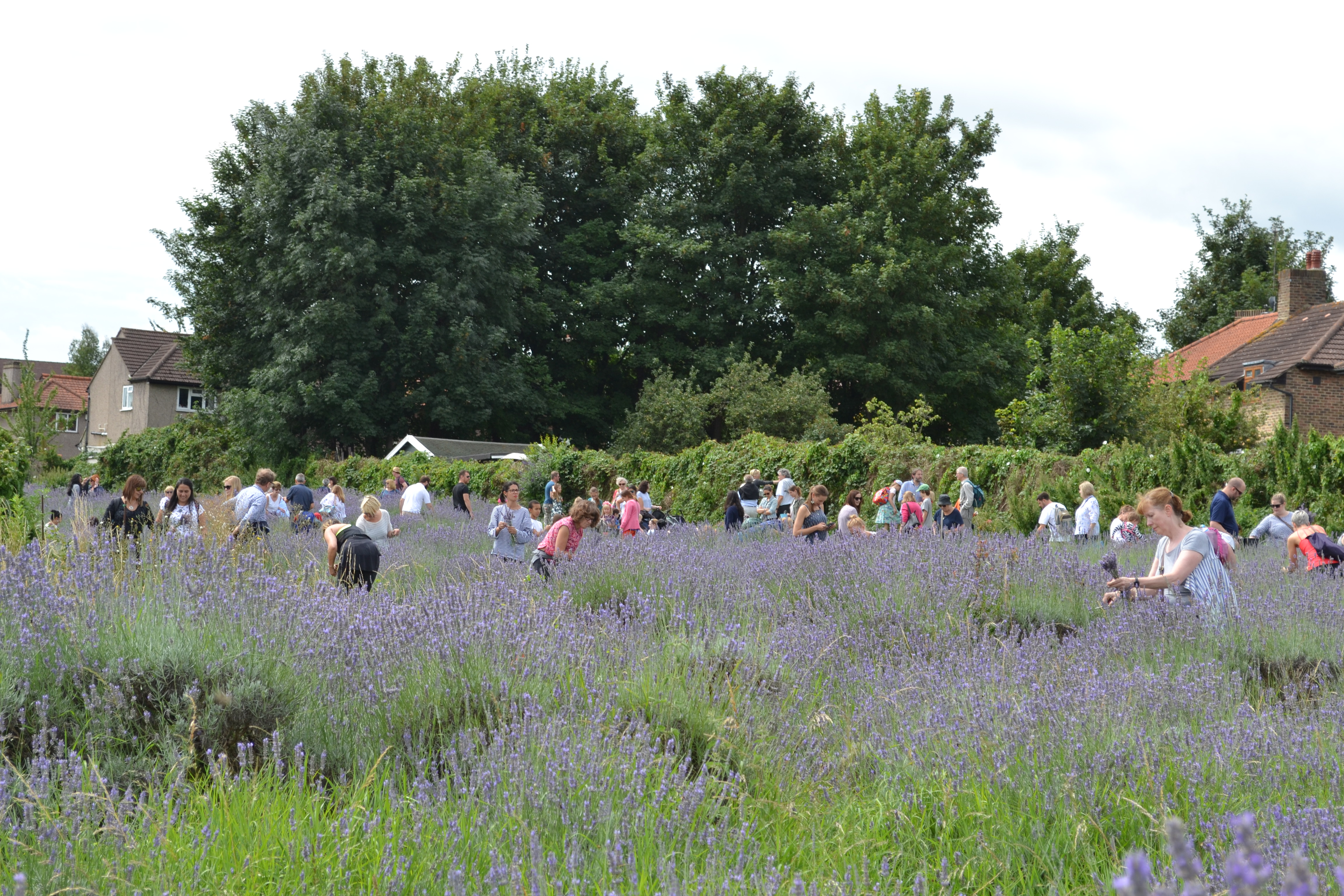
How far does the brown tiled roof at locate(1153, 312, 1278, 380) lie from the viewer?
41.2 m

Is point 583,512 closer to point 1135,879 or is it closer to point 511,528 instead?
point 511,528

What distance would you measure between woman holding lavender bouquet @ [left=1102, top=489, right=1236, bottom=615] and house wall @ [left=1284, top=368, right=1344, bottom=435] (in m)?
32.0

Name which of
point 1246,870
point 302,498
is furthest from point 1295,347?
point 1246,870

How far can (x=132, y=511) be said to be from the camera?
10.5 metres

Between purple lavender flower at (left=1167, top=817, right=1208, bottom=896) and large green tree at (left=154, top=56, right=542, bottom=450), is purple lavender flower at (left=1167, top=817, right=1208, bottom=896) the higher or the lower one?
the lower one

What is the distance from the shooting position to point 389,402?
3709 cm

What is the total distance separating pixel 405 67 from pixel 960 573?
132 feet

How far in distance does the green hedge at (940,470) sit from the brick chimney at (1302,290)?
24210 mm

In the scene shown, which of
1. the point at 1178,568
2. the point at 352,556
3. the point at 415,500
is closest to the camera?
the point at 1178,568

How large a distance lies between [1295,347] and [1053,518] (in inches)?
1062

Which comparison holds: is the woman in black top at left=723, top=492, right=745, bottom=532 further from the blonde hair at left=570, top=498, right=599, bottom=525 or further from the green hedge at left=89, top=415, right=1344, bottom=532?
the blonde hair at left=570, top=498, right=599, bottom=525

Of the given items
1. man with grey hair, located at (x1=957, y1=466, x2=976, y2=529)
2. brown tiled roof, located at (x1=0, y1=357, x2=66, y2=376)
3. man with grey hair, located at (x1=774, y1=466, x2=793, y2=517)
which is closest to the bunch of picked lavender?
man with grey hair, located at (x1=957, y1=466, x2=976, y2=529)

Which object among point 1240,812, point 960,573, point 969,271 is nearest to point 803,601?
point 960,573

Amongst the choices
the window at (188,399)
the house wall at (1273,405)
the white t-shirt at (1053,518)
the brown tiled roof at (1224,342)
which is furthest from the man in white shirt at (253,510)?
the window at (188,399)
